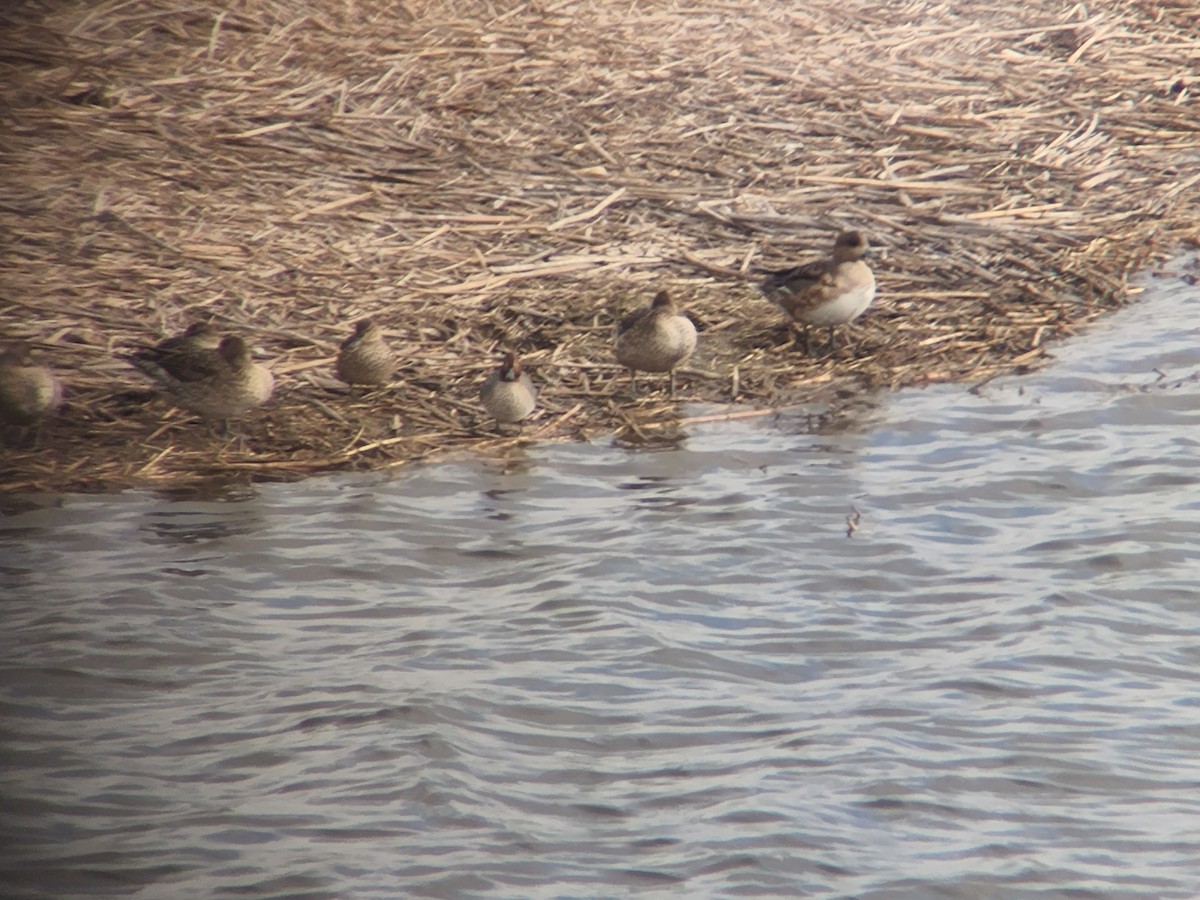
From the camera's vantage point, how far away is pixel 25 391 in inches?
299

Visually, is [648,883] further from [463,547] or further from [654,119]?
[654,119]

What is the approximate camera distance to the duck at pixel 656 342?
8.27 metres

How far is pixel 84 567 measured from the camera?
21.2ft

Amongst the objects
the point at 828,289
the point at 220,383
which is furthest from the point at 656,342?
the point at 220,383

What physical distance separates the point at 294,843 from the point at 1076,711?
2539mm

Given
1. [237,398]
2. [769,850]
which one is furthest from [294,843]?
[237,398]

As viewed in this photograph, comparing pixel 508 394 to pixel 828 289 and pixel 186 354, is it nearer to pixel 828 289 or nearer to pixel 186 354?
pixel 186 354

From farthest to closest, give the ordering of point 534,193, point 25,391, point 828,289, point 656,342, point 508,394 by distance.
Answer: point 534,193 < point 828,289 < point 656,342 < point 508,394 < point 25,391

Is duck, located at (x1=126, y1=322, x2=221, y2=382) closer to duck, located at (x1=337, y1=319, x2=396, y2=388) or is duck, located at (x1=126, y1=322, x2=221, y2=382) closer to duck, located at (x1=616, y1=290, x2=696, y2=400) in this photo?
duck, located at (x1=337, y1=319, x2=396, y2=388)

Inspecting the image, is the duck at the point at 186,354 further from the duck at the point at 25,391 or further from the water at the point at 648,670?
the water at the point at 648,670

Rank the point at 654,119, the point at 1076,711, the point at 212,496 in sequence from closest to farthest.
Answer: the point at 1076,711 < the point at 212,496 < the point at 654,119

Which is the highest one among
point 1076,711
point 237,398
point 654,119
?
point 654,119

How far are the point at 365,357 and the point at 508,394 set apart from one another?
840 millimetres

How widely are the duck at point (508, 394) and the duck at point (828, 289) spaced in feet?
5.70
